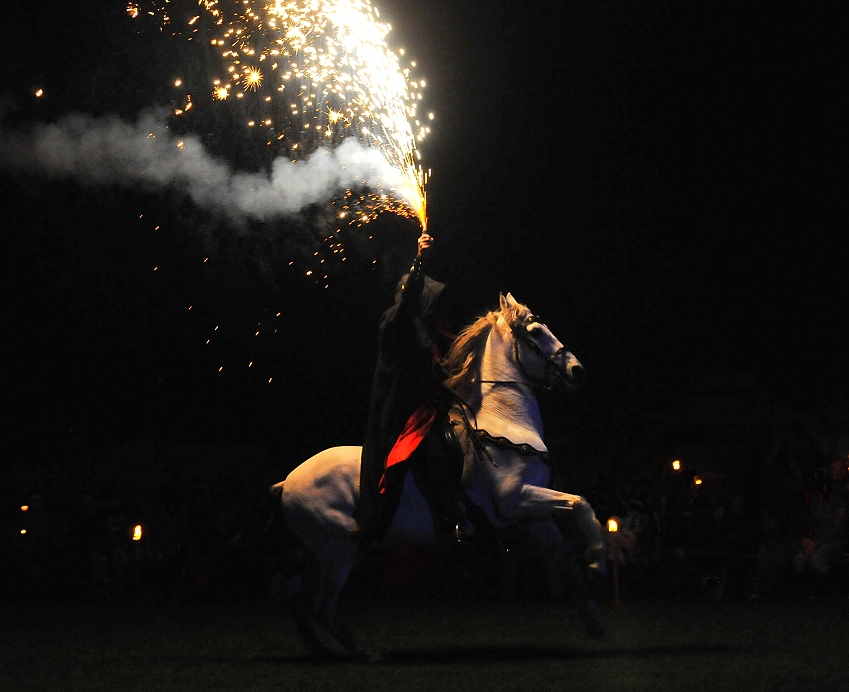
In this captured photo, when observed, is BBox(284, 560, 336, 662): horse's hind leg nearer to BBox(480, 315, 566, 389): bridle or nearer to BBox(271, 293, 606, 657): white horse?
BBox(271, 293, 606, 657): white horse

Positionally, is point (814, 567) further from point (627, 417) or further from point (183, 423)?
point (183, 423)

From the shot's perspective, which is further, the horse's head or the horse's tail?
the horse's tail

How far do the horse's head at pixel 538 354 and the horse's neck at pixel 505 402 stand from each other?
9cm

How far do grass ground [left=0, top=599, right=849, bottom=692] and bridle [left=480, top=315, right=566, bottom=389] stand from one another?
→ 1.93 m

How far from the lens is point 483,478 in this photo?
9.32 metres

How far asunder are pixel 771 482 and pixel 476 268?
6.12 metres

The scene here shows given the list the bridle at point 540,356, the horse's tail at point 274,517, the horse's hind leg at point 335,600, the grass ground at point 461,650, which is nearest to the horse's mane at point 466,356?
the bridle at point 540,356

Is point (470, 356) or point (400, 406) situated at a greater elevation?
point (470, 356)

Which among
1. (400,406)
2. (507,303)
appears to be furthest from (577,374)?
Result: (400,406)

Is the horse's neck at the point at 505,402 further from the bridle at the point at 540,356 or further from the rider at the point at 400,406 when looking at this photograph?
the rider at the point at 400,406

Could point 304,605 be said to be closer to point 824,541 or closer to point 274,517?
point 274,517

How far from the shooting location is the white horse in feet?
30.3

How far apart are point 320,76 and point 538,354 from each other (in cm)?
302

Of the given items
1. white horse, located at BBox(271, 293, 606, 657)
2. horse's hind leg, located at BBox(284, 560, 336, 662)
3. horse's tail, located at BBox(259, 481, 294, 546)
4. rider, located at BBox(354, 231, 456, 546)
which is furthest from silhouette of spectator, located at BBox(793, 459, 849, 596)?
horse's hind leg, located at BBox(284, 560, 336, 662)
